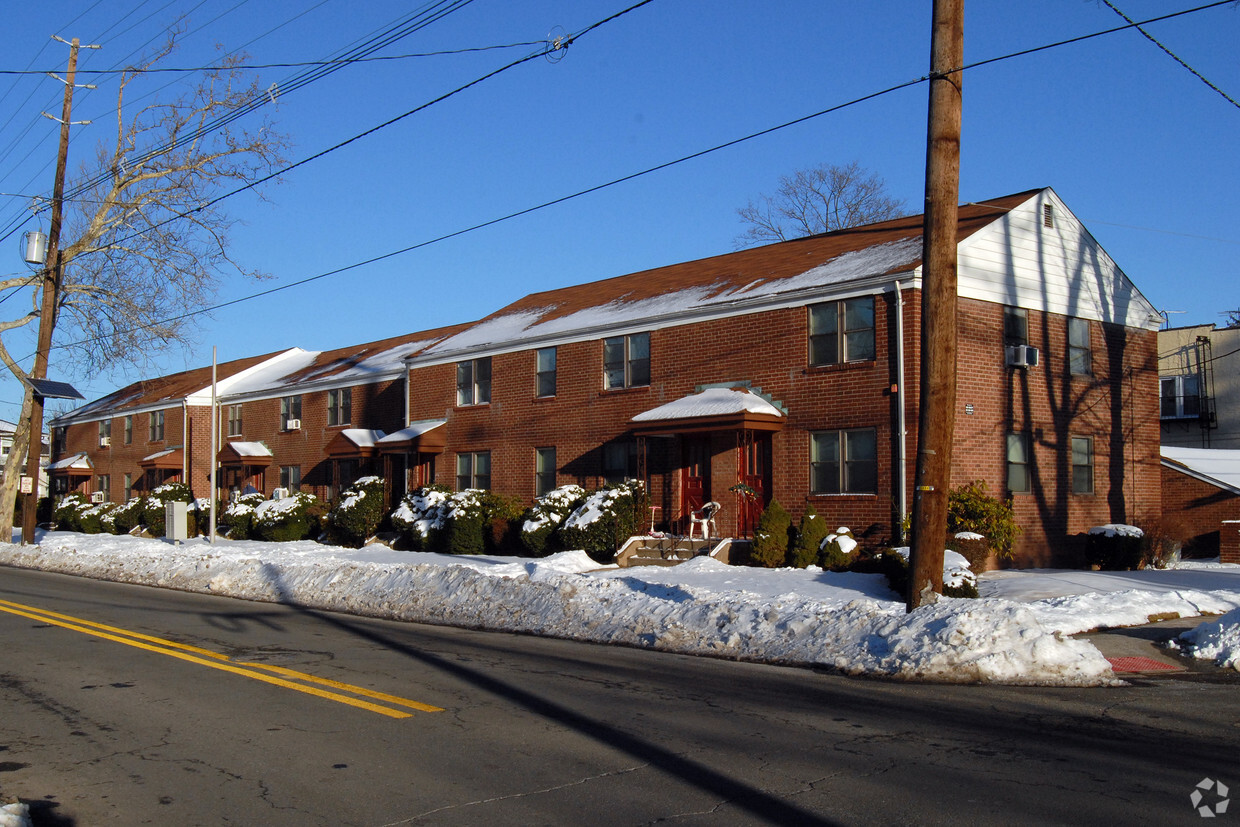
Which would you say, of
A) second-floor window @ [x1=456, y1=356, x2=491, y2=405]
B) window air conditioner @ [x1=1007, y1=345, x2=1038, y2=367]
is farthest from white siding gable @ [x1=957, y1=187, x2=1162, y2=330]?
second-floor window @ [x1=456, y1=356, x2=491, y2=405]

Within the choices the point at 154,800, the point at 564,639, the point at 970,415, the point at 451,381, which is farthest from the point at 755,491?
the point at 154,800

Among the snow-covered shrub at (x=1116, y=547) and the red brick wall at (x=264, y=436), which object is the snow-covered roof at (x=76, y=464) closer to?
the red brick wall at (x=264, y=436)

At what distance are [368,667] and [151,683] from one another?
78.6 inches

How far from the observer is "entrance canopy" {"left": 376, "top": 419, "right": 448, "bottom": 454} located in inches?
1176

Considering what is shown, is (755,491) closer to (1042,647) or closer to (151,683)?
(1042,647)

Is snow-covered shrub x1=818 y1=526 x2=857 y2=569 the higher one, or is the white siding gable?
the white siding gable

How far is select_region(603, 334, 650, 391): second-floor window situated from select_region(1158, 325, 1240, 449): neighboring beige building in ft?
83.8

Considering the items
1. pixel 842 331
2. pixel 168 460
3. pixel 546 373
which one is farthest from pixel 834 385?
pixel 168 460

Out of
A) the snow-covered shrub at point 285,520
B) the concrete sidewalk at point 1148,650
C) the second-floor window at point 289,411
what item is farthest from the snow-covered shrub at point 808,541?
the second-floor window at point 289,411

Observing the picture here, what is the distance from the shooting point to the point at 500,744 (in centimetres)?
726

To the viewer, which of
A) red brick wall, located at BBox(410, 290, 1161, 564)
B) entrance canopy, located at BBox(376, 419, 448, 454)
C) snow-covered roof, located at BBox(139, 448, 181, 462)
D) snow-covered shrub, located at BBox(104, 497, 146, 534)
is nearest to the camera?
red brick wall, located at BBox(410, 290, 1161, 564)

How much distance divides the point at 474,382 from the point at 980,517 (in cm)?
1545

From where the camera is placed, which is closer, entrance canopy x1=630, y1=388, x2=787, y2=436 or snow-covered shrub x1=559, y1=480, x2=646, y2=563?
entrance canopy x1=630, y1=388, x2=787, y2=436

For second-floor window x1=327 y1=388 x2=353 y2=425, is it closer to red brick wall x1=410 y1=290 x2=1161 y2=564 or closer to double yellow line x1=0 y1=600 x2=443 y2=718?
red brick wall x1=410 y1=290 x2=1161 y2=564
